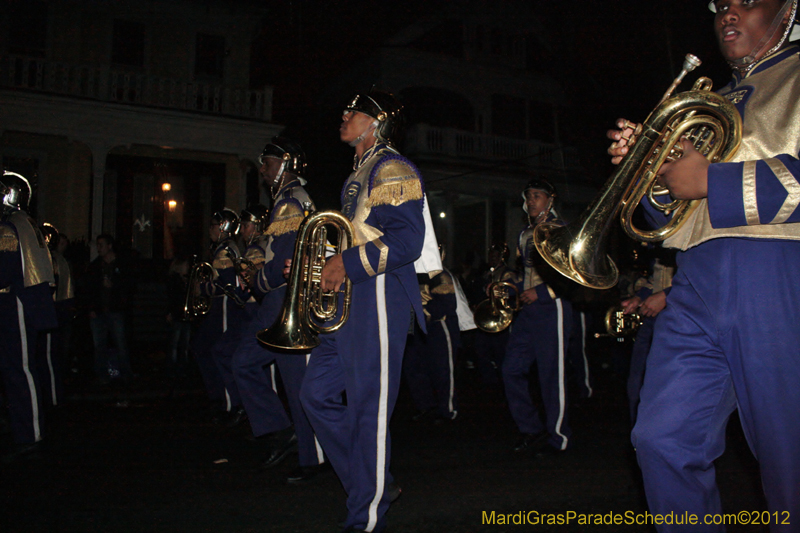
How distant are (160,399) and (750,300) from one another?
8733 mm

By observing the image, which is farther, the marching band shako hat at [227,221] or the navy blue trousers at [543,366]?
the marching band shako hat at [227,221]

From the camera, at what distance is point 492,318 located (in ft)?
23.6

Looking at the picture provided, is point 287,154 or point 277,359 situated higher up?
point 287,154

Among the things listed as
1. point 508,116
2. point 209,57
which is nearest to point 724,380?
point 209,57

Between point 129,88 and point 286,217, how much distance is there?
44.2 ft

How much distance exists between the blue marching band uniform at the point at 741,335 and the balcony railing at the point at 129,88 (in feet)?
52.5

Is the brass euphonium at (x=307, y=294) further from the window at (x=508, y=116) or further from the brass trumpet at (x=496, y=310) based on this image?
the window at (x=508, y=116)

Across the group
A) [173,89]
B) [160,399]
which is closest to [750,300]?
[160,399]

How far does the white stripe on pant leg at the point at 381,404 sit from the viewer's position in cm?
333

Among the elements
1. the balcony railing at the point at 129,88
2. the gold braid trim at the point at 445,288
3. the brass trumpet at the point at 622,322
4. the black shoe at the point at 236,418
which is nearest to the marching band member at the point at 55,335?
the black shoe at the point at 236,418

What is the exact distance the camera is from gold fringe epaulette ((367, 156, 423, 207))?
3.45 m

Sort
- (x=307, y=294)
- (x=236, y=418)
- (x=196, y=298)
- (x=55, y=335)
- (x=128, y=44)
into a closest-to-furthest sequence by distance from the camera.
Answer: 1. (x=307, y=294)
2. (x=236, y=418)
3. (x=55, y=335)
4. (x=196, y=298)
5. (x=128, y=44)

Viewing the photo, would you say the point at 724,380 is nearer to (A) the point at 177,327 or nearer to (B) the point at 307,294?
(B) the point at 307,294

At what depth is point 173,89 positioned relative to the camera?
1647 cm
